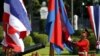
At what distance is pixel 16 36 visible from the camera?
35.4 ft

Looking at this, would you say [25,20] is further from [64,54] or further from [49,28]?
[64,54]

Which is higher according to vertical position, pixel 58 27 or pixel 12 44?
pixel 58 27

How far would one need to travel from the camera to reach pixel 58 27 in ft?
41.1

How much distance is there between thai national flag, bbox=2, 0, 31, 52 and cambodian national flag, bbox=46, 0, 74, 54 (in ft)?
5.40

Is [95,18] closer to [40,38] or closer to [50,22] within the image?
[50,22]

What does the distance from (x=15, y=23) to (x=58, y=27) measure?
2.12 m

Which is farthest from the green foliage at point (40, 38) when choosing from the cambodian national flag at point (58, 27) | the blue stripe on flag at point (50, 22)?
the blue stripe on flag at point (50, 22)

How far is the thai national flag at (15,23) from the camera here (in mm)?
10633

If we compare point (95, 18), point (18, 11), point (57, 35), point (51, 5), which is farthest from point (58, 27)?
point (95, 18)

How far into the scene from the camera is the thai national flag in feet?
34.9

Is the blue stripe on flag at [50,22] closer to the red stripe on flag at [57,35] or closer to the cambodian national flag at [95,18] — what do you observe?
the red stripe on flag at [57,35]

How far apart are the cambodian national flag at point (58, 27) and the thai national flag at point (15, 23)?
164 cm

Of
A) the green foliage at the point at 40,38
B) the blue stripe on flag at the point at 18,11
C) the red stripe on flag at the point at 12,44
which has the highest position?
the blue stripe on flag at the point at 18,11

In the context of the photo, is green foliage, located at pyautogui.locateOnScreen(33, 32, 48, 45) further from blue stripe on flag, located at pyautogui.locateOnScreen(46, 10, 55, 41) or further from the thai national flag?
the thai national flag
